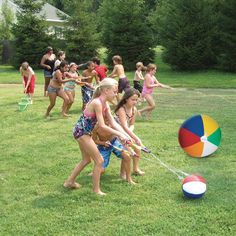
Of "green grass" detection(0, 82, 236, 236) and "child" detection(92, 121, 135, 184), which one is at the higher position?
"child" detection(92, 121, 135, 184)

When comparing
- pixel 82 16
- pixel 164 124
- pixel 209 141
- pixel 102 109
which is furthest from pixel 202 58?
pixel 102 109

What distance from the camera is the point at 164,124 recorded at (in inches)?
433

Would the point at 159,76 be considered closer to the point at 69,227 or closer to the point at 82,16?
the point at 82,16

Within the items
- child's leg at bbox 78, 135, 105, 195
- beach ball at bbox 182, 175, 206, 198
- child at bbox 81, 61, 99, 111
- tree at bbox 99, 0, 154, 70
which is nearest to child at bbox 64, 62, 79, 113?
child at bbox 81, 61, 99, 111

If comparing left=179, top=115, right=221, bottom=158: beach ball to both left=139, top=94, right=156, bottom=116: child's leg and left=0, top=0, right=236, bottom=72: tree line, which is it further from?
left=0, top=0, right=236, bottom=72: tree line

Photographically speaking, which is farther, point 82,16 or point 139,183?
point 82,16

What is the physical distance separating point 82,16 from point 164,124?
24.0 meters

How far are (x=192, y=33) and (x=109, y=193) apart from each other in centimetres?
2326

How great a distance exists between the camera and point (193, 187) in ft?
18.2

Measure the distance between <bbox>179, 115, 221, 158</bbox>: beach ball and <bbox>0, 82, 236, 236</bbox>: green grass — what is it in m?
0.19

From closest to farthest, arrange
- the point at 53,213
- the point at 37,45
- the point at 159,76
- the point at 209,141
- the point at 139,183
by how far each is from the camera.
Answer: the point at 53,213
the point at 139,183
the point at 209,141
the point at 159,76
the point at 37,45

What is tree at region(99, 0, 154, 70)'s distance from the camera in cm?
3050

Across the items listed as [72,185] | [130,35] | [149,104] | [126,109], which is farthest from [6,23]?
[72,185]

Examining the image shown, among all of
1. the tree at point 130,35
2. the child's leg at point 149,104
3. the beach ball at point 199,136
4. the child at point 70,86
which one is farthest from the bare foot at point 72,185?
the tree at point 130,35
